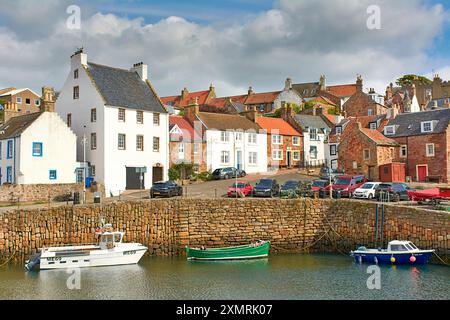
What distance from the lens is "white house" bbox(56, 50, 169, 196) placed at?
45.7 metres

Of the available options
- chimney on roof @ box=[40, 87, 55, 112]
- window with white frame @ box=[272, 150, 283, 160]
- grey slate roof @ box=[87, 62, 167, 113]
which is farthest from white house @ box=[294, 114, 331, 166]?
chimney on roof @ box=[40, 87, 55, 112]

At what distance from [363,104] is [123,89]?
43.9m

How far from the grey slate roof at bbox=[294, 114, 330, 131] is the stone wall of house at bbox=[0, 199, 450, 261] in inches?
1422

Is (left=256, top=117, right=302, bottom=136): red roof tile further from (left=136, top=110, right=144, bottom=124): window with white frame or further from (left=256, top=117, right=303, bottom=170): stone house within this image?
(left=136, top=110, right=144, bottom=124): window with white frame

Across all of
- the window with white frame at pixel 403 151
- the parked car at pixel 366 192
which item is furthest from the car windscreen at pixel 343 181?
the window with white frame at pixel 403 151

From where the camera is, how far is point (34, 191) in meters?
38.7

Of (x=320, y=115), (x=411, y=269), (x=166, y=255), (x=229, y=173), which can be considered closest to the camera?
(x=411, y=269)

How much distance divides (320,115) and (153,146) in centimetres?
3493

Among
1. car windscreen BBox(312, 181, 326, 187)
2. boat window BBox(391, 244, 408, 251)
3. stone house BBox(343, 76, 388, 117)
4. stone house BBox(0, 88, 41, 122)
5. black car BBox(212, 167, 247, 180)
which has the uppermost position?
stone house BBox(0, 88, 41, 122)

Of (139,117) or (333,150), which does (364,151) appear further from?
(139,117)

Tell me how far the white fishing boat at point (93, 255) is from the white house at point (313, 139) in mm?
41626
